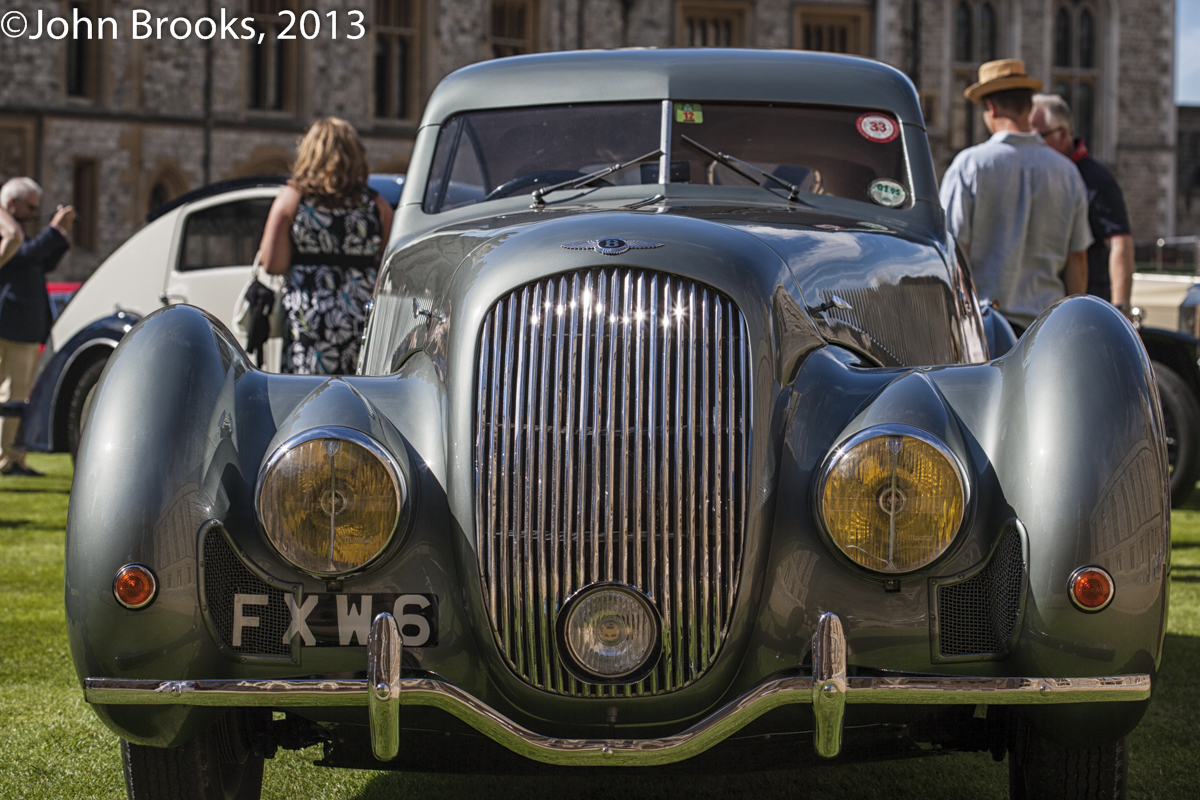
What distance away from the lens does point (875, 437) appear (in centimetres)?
216

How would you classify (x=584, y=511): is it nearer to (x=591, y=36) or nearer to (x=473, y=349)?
(x=473, y=349)

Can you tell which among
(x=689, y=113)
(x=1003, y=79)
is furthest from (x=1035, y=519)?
(x=1003, y=79)

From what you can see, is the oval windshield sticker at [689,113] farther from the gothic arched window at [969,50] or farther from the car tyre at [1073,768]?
the gothic arched window at [969,50]

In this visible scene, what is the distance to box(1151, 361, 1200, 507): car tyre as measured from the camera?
725 centimetres

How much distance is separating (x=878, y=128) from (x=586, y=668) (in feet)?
7.15

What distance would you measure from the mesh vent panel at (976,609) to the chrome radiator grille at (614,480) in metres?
0.37

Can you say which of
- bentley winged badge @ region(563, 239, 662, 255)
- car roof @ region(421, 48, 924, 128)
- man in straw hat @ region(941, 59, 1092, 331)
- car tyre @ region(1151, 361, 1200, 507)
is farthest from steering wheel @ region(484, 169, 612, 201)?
car tyre @ region(1151, 361, 1200, 507)

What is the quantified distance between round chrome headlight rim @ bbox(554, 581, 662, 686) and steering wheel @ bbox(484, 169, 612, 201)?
5.27 ft

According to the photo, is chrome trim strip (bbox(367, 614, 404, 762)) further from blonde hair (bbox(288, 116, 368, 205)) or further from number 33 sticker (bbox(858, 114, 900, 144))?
blonde hair (bbox(288, 116, 368, 205))

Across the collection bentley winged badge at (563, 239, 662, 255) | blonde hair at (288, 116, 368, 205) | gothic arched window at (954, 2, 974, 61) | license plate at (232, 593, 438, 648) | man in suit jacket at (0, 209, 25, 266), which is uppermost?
gothic arched window at (954, 2, 974, 61)

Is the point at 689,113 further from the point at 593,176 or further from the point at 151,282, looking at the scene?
the point at 151,282

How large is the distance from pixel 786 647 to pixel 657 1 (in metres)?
24.7

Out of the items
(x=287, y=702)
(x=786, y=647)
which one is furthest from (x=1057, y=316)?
(x=287, y=702)

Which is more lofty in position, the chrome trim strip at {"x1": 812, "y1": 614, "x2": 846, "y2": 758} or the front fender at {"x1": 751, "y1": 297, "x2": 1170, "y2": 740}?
the front fender at {"x1": 751, "y1": 297, "x2": 1170, "y2": 740}
